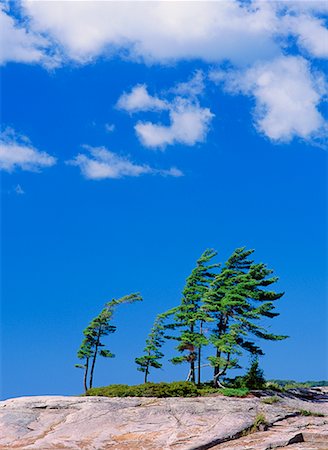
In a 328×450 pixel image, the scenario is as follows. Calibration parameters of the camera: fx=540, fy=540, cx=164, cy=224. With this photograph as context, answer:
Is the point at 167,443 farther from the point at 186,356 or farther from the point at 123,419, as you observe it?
the point at 186,356

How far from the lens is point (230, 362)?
104 feet

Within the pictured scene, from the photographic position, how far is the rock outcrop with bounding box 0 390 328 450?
62.4 ft

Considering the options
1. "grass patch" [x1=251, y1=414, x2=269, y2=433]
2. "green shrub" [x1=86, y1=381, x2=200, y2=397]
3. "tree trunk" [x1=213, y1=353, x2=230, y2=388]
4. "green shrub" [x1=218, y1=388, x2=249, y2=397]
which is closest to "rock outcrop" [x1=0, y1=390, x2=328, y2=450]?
"grass patch" [x1=251, y1=414, x2=269, y2=433]

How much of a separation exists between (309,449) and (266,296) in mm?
16181

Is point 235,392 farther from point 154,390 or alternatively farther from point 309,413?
point 309,413

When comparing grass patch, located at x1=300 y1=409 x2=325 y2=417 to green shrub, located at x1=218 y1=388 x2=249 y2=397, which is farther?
green shrub, located at x1=218 y1=388 x2=249 y2=397

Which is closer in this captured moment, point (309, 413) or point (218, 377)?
point (309, 413)

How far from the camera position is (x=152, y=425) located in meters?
20.6

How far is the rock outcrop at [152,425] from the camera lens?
19031mm

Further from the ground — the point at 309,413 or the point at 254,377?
the point at 254,377

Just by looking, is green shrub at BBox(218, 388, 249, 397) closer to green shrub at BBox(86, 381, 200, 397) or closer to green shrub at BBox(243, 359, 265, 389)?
green shrub at BBox(86, 381, 200, 397)

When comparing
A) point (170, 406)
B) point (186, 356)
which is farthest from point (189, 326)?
point (170, 406)

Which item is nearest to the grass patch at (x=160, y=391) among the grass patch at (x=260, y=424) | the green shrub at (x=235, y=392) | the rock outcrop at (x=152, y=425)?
the green shrub at (x=235, y=392)

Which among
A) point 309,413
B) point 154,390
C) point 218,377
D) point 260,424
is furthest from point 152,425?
point 218,377
